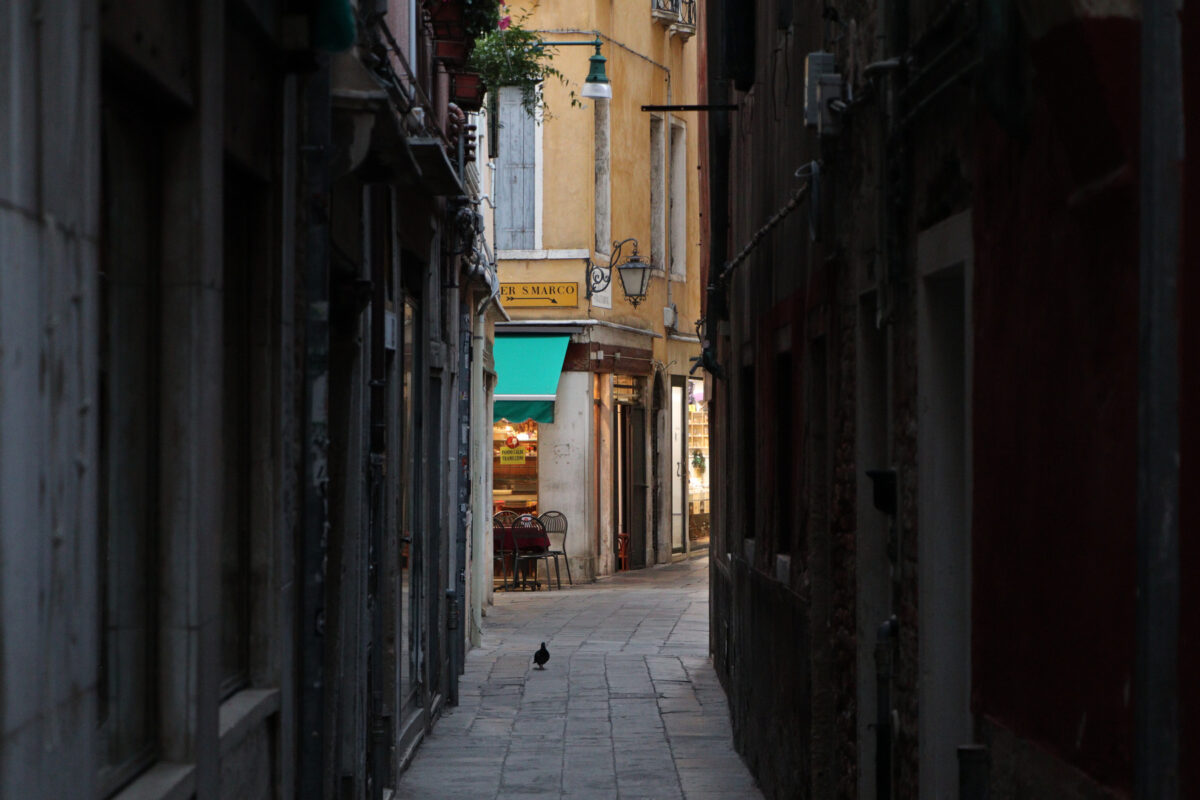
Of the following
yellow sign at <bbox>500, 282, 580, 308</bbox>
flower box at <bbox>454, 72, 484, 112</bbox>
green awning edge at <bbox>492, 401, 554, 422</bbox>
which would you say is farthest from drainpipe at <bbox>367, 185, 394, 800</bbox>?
yellow sign at <bbox>500, 282, 580, 308</bbox>

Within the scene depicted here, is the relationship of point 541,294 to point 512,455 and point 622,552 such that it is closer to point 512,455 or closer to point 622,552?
point 512,455

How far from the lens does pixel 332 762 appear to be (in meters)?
7.79

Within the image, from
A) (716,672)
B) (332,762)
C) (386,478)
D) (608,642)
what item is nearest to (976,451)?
(332,762)

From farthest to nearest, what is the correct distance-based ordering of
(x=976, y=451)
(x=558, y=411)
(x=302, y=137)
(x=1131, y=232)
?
(x=558, y=411)
(x=302, y=137)
(x=976, y=451)
(x=1131, y=232)

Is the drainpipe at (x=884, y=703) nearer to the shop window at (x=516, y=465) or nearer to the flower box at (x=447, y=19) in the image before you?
the flower box at (x=447, y=19)

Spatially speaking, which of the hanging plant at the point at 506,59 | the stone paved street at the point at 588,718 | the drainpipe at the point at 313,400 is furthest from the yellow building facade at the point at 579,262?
the drainpipe at the point at 313,400

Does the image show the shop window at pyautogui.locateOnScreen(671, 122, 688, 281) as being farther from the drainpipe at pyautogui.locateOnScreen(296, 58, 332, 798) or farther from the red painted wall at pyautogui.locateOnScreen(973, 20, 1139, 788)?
the red painted wall at pyautogui.locateOnScreen(973, 20, 1139, 788)

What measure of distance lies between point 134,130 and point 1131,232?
2.47 metres

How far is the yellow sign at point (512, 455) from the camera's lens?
2755 centimetres

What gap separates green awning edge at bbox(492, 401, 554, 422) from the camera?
26.7 metres

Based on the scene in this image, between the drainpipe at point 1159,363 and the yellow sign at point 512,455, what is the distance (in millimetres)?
24880

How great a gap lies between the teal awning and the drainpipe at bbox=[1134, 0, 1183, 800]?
24.0m

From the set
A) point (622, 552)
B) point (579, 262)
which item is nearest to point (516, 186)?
point (579, 262)

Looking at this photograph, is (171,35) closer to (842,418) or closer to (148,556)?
(148,556)
